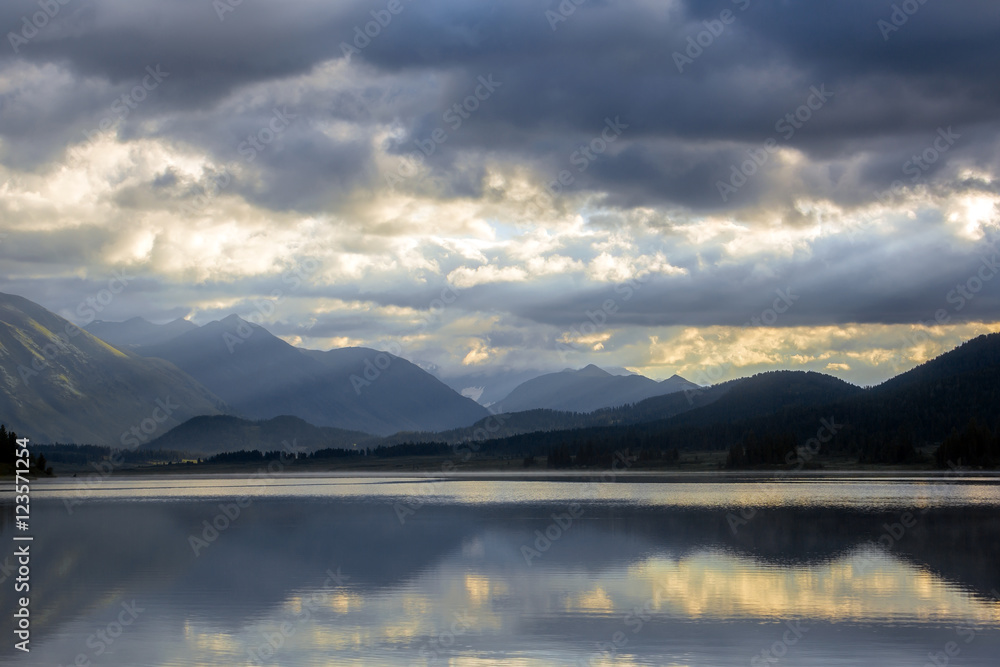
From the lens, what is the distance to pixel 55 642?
39938mm

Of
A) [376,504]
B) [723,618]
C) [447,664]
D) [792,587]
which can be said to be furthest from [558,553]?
[376,504]

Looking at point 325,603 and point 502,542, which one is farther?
point 502,542

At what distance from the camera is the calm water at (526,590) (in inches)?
1460

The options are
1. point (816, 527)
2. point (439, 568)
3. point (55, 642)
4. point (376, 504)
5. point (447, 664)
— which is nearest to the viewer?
point (447, 664)

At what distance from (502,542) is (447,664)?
38829 mm

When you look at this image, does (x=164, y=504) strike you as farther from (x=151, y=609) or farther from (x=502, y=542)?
(x=151, y=609)

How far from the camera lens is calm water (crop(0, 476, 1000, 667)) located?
122 feet

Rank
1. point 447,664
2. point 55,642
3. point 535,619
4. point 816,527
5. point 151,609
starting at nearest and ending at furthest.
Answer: point 447,664
point 55,642
point 535,619
point 151,609
point 816,527

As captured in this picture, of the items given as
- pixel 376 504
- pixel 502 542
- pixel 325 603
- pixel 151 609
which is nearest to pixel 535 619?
pixel 325 603

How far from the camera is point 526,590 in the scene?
50.8 m
